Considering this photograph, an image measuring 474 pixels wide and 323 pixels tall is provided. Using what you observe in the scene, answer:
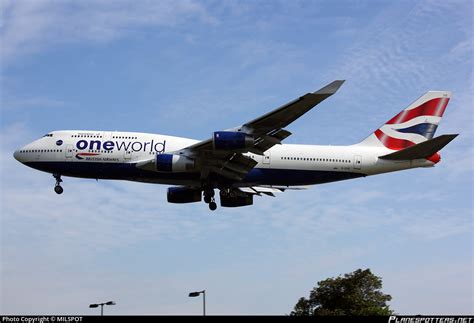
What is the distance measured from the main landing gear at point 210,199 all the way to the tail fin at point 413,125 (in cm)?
1103

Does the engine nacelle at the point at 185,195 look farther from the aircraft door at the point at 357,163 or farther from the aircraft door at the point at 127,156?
the aircraft door at the point at 357,163

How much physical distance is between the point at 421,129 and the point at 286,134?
14.1 m

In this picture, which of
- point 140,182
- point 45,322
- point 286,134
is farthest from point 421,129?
point 45,322

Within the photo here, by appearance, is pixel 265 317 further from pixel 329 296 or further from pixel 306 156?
pixel 329 296

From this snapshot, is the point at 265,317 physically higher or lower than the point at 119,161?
lower

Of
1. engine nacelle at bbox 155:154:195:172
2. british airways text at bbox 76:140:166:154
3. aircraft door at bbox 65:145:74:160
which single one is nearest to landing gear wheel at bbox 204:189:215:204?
engine nacelle at bbox 155:154:195:172

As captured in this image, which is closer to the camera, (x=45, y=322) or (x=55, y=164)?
(x=45, y=322)

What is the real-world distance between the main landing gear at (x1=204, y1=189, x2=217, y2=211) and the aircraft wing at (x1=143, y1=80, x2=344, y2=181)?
4.79ft

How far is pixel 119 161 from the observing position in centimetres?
4647

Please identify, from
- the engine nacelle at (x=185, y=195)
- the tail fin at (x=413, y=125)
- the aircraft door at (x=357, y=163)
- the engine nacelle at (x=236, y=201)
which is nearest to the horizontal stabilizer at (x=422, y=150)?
the aircraft door at (x=357, y=163)

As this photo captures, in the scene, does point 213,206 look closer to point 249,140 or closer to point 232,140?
point 232,140

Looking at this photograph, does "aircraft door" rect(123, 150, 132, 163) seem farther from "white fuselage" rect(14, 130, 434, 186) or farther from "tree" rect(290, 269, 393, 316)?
"tree" rect(290, 269, 393, 316)

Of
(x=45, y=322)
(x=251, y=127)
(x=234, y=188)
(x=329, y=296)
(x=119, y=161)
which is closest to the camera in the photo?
(x=45, y=322)

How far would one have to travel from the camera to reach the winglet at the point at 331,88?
37312 mm
